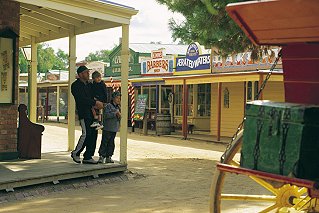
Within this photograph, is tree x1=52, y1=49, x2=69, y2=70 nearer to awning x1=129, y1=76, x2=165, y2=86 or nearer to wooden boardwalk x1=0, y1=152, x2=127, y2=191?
awning x1=129, y1=76, x2=165, y2=86

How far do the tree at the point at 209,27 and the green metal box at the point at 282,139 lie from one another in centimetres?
603

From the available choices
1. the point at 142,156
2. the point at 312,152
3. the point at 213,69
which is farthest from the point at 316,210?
the point at 213,69

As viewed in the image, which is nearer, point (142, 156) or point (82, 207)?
point (82, 207)

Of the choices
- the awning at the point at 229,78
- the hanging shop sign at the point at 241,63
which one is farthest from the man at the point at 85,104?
the hanging shop sign at the point at 241,63

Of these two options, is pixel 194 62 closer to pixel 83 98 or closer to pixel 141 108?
pixel 141 108

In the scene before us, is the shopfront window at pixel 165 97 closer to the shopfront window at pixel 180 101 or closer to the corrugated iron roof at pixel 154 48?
the shopfront window at pixel 180 101

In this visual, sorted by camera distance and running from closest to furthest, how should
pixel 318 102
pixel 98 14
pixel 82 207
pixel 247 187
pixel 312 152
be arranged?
pixel 312 152
pixel 318 102
pixel 82 207
pixel 247 187
pixel 98 14

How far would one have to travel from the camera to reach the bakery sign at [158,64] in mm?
24297

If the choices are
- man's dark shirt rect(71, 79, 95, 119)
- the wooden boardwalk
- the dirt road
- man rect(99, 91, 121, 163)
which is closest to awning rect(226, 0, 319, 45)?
the dirt road

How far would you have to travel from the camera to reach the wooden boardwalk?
6.97 m

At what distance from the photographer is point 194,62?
2195 cm

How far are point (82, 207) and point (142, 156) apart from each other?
6432 mm

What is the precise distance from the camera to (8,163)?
28.5 feet

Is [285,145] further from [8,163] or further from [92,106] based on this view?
[8,163]
